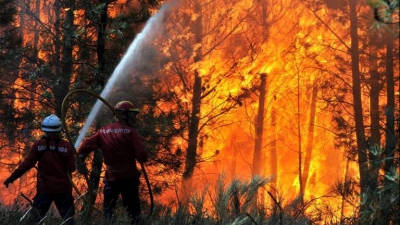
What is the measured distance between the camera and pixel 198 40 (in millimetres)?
15609

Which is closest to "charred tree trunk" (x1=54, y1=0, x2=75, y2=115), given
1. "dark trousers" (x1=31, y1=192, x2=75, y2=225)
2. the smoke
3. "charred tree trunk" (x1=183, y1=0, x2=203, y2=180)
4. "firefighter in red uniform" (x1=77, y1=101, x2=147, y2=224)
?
the smoke

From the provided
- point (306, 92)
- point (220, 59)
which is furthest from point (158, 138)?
point (306, 92)

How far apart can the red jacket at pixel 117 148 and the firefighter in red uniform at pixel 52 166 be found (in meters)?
0.29

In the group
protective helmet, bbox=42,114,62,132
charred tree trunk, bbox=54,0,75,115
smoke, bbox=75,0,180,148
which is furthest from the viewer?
charred tree trunk, bbox=54,0,75,115

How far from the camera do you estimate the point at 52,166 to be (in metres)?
5.89

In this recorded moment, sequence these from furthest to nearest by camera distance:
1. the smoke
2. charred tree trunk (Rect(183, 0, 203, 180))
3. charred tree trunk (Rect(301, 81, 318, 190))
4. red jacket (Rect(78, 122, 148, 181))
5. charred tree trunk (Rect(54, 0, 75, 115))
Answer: charred tree trunk (Rect(301, 81, 318, 190)) → charred tree trunk (Rect(183, 0, 203, 180)) → charred tree trunk (Rect(54, 0, 75, 115)) → the smoke → red jacket (Rect(78, 122, 148, 181))

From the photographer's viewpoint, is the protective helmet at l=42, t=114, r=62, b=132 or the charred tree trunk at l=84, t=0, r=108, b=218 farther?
the charred tree trunk at l=84, t=0, r=108, b=218

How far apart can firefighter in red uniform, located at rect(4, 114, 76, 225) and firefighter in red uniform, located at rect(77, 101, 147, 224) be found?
301mm

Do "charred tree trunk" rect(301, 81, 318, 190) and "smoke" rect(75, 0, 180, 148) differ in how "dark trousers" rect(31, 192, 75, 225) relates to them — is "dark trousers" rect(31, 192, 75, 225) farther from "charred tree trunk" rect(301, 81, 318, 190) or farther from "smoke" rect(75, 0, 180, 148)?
"charred tree trunk" rect(301, 81, 318, 190)

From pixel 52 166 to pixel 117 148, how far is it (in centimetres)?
→ 82

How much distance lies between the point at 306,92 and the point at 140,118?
1211 cm

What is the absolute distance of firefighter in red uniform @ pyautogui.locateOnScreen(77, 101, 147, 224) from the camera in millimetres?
6207

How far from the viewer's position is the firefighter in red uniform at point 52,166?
5.84 m

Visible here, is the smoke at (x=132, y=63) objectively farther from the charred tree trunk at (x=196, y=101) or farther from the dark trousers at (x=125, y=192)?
the dark trousers at (x=125, y=192)
